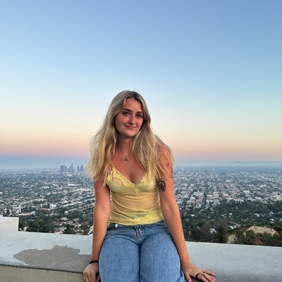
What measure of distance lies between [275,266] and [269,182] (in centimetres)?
545

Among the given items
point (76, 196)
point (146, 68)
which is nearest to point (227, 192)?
point (76, 196)

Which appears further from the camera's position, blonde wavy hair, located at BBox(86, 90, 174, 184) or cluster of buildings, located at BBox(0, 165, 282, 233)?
cluster of buildings, located at BBox(0, 165, 282, 233)

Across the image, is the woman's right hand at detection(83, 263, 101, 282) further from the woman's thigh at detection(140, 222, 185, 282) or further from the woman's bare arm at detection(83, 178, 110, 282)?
the woman's thigh at detection(140, 222, 185, 282)

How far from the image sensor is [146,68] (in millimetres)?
7820

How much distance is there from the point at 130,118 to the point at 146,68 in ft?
21.9

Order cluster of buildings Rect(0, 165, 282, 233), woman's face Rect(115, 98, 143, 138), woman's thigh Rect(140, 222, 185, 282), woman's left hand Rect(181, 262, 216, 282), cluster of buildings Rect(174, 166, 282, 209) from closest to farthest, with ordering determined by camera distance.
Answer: woman's thigh Rect(140, 222, 185, 282) → woman's left hand Rect(181, 262, 216, 282) → woman's face Rect(115, 98, 143, 138) → cluster of buildings Rect(0, 165, 282, 233) → cluster of buildings Rect(174, 166, 282, 209)

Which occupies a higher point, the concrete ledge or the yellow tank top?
the yellow tank top

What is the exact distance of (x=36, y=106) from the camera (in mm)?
9094

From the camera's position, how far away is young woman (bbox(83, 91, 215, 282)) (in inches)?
52.6

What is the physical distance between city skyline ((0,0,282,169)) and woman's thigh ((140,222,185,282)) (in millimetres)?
4651

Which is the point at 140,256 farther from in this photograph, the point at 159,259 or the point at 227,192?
the point at 227,192

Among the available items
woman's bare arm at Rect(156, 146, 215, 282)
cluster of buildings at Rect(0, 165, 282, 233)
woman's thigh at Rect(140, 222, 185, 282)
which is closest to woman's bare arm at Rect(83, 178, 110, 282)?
woman's thigh at Rect(140, 222, 185, 282)

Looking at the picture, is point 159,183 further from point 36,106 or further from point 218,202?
point 36,106

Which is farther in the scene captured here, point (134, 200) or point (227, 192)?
point (227, 192)
